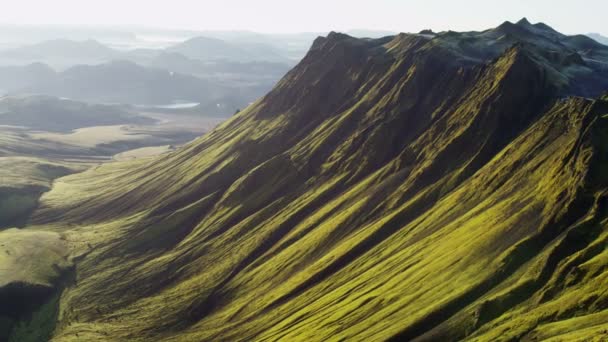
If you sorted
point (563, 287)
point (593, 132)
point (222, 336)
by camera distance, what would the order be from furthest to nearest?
1. point (222, 336)
2. point (593, 132)
3. point (563, 287)

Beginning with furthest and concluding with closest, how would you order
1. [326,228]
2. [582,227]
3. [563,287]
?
[326,228] < [582,227] < [563,287]

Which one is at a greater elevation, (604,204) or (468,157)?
(468,157)

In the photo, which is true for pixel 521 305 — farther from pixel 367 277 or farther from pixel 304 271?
pixel 304 271

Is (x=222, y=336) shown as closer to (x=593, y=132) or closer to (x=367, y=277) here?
(x=367, y=277)

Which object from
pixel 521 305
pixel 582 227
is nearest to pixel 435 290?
pixel 521 305

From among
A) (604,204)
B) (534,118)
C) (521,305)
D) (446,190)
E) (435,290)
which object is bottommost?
(521,305)

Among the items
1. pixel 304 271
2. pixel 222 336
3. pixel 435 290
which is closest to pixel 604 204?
pixel 435 290

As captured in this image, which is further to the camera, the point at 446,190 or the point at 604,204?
the point at 446,190

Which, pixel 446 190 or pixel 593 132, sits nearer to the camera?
pixel 593 132

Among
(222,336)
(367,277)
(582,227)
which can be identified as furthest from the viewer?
(222,336)
